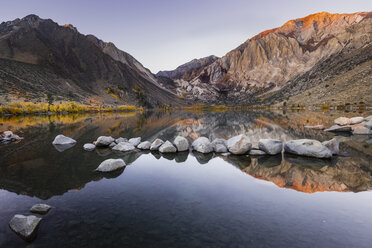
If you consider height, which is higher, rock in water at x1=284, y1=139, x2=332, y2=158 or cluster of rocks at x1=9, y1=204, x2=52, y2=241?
Answer: rock in water at x1=284, y1=139, x2=332, y2=158

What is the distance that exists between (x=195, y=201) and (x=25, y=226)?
22.8ft

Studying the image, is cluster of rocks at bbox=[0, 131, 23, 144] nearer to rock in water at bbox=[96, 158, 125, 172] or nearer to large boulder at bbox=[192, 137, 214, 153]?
rock in water at bbox=[96, 158, 125, 172]

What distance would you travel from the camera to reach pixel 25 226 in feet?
21.9

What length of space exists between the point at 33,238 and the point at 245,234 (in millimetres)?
7608

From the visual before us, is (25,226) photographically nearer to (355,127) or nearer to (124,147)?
(124,147)

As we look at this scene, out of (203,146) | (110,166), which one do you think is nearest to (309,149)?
(203,146)

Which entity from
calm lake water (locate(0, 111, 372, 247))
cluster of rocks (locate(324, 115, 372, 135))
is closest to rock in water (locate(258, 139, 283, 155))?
calm lake water (locate(0, 111, 372, 247))

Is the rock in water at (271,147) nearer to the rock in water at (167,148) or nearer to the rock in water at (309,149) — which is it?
the rock in water at (309,149)

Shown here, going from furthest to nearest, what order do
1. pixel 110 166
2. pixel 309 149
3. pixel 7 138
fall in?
pixel 7 138
pixel 309 149
pixel 110 166

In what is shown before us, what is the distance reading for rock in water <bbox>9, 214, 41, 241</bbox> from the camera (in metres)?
6.47

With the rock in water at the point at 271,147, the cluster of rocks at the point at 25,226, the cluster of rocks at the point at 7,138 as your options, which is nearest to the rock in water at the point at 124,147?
the cluster of rocks at the point at 25,226

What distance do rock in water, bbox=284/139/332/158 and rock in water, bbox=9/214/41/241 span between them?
19659mm

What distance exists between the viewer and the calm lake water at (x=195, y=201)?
649cm

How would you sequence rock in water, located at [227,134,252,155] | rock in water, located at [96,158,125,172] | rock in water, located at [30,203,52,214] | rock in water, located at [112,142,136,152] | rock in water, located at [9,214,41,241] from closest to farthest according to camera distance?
1. rock in water, located at [9,214,41,241]
2. rock in water, located at [30,203,52,214]
3. rock in water, located at [96,158,125,172]
4. rock in water, located at [227,134,252,155]
5. rock in water, located at [112,142,136,152]
